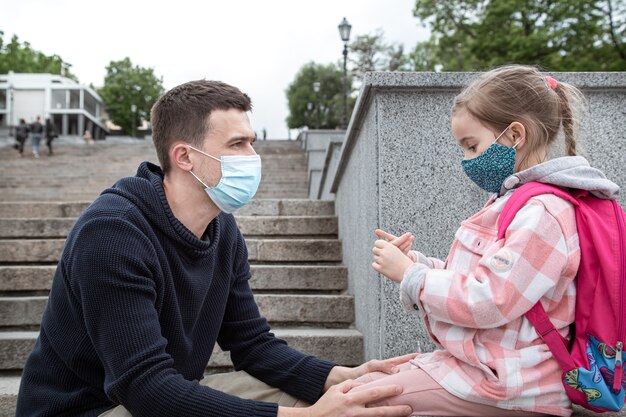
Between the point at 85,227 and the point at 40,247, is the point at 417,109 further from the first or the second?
the point at 40,247

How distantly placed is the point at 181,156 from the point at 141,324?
2.59 feet

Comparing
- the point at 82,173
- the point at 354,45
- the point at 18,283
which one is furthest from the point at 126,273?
the point at 354,45

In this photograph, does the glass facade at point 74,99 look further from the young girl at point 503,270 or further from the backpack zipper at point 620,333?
the backpack zipper at point 620,333

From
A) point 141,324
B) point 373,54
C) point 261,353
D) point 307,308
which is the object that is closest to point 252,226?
point 307,308

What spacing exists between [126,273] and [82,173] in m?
14.1

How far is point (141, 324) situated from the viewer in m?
1.96

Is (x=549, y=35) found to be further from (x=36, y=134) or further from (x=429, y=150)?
(x=429, y=150)

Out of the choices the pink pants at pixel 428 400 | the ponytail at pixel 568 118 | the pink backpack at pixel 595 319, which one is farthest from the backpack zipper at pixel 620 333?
the ponytail at pixel 568 118

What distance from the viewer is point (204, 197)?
2490 mm

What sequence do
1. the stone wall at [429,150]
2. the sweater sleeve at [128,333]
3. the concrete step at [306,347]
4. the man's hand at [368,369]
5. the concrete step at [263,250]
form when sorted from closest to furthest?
1. the sweater sleeve at [128,333]
2. the man's hand at [368,369]
3. the stone wall at [429,150]
4. the concrete step at [306,347]
5. the concrete step at [263,250]

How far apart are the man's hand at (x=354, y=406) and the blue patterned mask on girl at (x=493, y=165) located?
0.73 meters

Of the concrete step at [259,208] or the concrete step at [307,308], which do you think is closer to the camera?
the concrete step at [307,308]

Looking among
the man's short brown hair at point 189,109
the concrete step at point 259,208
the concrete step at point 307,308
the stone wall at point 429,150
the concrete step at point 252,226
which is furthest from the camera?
the concrete step at point 259,208

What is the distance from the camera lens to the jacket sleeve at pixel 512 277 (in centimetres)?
169
